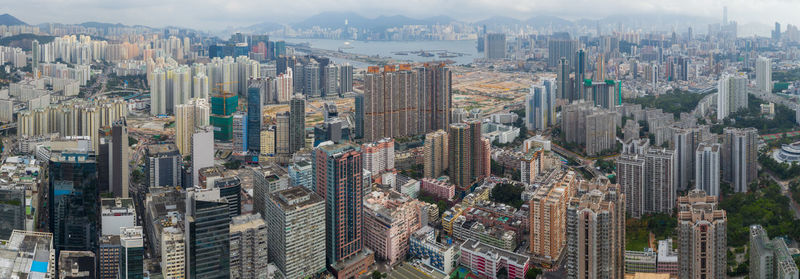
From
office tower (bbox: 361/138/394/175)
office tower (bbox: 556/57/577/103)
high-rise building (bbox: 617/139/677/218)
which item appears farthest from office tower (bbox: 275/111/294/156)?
office tower (bbox: 556/57/577/103)

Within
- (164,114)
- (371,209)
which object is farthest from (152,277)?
(164,114)

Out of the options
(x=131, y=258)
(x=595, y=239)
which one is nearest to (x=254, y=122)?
(x=131, y=258)

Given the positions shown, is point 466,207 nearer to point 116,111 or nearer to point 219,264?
point 219,264

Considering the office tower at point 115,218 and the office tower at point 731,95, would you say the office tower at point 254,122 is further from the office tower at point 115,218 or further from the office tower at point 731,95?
the office tower at point 731,95

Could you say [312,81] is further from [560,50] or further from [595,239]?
[595,239]

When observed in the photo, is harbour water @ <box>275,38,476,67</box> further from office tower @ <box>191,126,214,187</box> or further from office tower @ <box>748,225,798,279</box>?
office tower @ <box>748,225,798,279</box>

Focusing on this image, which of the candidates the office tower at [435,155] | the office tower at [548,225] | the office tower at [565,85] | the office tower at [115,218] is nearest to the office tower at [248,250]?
the office tower at [115,218]
